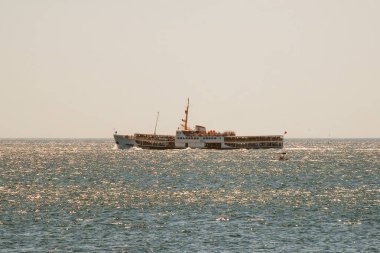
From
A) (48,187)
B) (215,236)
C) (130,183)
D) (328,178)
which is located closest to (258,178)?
(328,178)

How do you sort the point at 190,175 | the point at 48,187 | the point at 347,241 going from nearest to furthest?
the point at 347,241 < the point at 48,187 < the point at 190,175

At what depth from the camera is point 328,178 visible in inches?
4611

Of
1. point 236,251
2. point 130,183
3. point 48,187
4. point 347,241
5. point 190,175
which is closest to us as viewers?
point 236,251

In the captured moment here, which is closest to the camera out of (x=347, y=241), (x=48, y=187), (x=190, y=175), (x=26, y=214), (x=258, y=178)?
(x=347, y=241)

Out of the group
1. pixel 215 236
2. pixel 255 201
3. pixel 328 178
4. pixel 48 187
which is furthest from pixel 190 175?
pixel 215 236

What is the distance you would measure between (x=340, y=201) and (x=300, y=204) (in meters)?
5.56

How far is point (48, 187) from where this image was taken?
3930 inches

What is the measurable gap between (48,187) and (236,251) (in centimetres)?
5599

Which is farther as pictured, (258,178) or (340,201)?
(258,178)

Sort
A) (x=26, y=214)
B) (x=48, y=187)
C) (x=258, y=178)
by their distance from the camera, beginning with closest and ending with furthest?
1. (x=26, y=214)
2. (x=48, y=187)
3. (x=258, y=178)

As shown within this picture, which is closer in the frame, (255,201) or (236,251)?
(236,251)

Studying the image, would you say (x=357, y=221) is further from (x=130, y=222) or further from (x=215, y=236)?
(x=130, y=222)

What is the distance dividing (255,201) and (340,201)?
9076 millimetres

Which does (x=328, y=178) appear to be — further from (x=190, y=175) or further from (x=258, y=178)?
(x=190, y=175)
